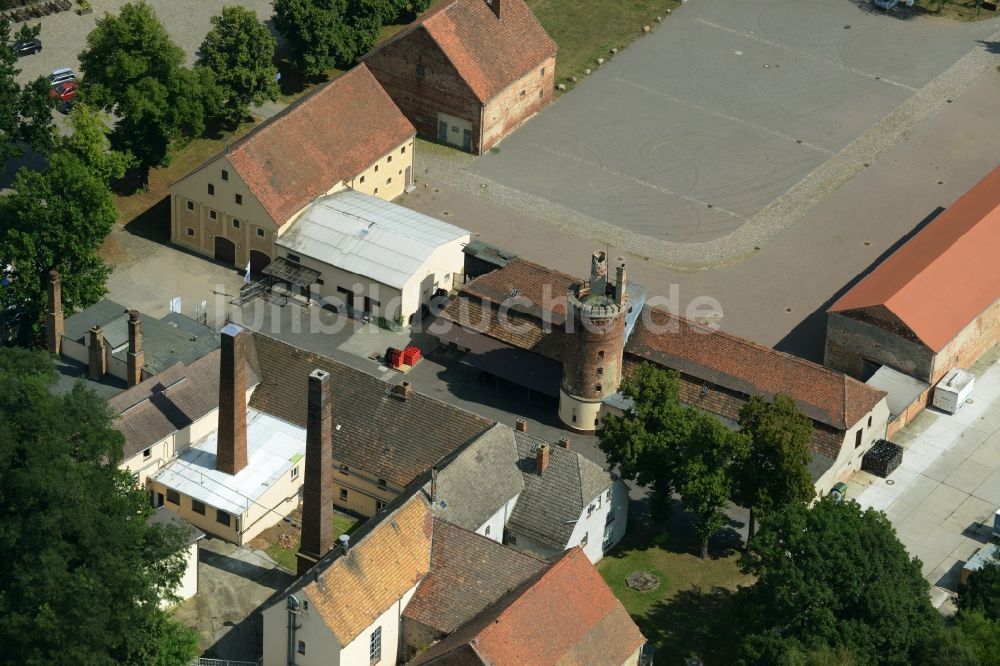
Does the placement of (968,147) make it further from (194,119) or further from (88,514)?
(88,514)

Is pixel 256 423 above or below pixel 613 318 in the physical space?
below

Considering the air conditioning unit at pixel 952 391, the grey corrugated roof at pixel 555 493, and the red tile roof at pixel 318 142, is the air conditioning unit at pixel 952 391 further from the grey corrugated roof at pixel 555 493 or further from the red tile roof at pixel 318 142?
the red tile roof at pixel 318 142

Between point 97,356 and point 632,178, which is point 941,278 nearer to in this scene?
point 632,178

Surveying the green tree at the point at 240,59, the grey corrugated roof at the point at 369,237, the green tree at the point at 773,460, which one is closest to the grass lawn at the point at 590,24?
the green tree at the point at 240,59

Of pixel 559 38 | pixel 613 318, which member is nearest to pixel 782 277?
pixel 613 318

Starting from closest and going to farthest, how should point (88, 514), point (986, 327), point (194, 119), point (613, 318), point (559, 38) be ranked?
point (88, 514)
point (613, 318)
point (986, 327)
point (194, 119)
point (559, 38)

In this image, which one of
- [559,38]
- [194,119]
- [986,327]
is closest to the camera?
[986,327]

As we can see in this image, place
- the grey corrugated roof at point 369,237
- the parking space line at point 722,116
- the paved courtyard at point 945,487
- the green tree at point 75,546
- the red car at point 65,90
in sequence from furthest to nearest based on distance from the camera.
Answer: the parking space line at point 722,116
the red car at point 65,90
the grey corrugated roof at point 369,237
the paved courtyard at point 945,487
the green tree at point 75,546
